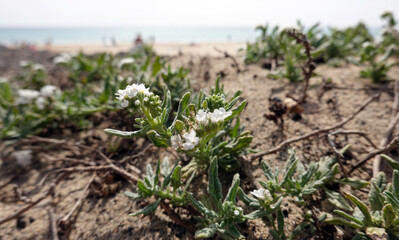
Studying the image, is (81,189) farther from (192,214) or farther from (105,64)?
(105,64)

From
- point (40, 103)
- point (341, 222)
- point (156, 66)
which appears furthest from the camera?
point (40, 103)

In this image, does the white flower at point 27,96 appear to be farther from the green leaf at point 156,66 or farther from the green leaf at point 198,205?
the green leaf at point 198,205

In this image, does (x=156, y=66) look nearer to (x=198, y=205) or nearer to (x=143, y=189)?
(x=143, y=189)

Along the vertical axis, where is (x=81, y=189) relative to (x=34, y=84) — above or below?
below

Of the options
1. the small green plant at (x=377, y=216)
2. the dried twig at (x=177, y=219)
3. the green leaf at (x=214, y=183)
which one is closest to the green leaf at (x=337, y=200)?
the small green plant at (x=377, y=216)

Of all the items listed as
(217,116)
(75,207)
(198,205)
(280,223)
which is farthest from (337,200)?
(75,207)

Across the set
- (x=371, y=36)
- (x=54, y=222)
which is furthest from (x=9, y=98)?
(x=371, y=36)
